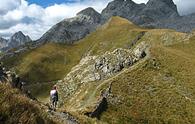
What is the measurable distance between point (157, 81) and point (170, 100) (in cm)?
605

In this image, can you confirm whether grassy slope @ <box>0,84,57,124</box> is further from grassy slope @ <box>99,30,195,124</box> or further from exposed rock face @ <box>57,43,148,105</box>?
exposed rock face @ <box>57,43,148,105</box>

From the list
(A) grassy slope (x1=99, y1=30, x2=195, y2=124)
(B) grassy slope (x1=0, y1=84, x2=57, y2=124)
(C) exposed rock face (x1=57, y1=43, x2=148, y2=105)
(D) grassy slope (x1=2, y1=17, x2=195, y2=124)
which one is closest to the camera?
(B) grassy slope (x1=0, y1=84, x2=57, y2=124)

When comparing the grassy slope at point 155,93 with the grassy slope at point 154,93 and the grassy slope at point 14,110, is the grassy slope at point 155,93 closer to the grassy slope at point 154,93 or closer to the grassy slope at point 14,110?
the grassy slope at point 154,93

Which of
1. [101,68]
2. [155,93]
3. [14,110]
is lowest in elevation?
[155,93]

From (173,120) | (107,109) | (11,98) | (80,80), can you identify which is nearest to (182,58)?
(80,80)

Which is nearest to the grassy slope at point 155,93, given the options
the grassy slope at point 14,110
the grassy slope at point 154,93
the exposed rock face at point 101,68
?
the grassy slope at point 154,93

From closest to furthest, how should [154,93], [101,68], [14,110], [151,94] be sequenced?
[14,110] → [151,94] → [154,93] → [101,68]

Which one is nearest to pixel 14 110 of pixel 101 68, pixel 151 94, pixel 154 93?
pixel 151 94

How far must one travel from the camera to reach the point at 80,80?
331 ft

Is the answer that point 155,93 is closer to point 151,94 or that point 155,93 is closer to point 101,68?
point 151,94

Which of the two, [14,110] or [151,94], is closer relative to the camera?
[14,110]

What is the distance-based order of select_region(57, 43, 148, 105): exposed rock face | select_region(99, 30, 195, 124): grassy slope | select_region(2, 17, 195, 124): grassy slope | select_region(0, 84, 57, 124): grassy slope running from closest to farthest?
select_region(0, 84, 57, 124): grassy slope, select_region(2, 17, 195, 124): grassy slope, select_region(99, 30, 195, 124): grassy slope, select_region(57, 43, 148, 105): exposed rock face

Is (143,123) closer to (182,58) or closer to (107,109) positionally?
(107,109)

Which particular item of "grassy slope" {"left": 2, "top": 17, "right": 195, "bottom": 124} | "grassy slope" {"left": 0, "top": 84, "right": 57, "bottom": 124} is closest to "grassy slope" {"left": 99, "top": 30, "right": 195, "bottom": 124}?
"grassy slope" {"left": 2, "top": 17, "right": 195, "bottom": 124}
